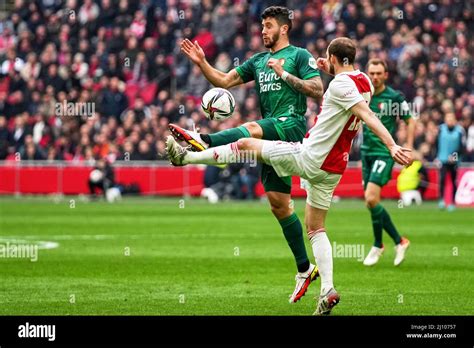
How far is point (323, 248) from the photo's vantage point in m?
10.1

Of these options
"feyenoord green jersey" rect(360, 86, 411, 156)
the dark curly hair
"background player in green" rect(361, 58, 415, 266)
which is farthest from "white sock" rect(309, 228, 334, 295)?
"feyenoord green jersey" rect(360, 86, 411, 156)

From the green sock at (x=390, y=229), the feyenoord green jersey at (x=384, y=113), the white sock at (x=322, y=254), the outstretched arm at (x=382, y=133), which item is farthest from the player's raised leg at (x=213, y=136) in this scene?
the feyenoord green jersey at (x=384, y=113)

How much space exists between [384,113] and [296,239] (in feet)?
14.9

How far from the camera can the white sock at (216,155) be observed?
9883mm

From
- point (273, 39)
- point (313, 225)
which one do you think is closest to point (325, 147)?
point (313, 225)

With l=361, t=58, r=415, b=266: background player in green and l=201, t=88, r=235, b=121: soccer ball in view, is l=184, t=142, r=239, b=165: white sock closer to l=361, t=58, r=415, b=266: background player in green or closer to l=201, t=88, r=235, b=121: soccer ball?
l=201, t=88, r=235, b=121: soccer ball

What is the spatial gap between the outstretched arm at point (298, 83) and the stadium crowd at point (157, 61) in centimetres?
1913

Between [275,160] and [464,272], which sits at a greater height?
[275,160]

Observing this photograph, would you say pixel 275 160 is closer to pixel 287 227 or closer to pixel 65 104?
pixel 287 227

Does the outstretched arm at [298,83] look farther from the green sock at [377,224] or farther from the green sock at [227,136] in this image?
the green sock at [377,224]

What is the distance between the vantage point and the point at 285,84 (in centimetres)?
1108

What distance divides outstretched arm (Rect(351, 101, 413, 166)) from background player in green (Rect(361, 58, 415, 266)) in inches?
213
